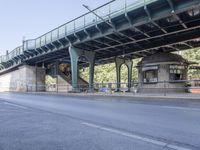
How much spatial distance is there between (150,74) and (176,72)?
3.24 m

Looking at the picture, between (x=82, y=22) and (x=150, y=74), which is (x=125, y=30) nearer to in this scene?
(x=82, y=22)

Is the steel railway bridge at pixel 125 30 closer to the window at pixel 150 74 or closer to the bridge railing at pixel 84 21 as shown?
the bridge railing at pixel 84 21

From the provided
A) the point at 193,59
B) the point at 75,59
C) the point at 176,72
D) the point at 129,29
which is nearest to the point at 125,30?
the point at 129,29

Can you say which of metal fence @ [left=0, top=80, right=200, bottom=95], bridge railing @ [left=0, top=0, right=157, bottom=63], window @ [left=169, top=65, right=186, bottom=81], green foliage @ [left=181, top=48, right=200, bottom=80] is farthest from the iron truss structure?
green foliage @ [left=181, top=48, right=200, bottom=80]

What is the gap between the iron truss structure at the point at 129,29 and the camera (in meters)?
24.6

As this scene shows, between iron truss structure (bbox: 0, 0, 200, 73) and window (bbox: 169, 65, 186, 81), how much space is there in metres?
2.85

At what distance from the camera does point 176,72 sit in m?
35.1

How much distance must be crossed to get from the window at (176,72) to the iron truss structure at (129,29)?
2.85 meters

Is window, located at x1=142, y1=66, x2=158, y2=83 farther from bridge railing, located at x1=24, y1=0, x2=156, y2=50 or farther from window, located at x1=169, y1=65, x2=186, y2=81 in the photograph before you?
bridge railing, located at x1=24, y1=0, x2=156, y2=50

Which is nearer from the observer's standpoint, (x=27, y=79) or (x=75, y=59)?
(x=75, y=59)

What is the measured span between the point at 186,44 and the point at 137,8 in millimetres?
14949

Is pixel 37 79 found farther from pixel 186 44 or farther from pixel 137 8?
pixel 137 8

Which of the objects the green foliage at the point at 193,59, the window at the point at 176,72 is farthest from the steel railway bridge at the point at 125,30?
the green foliage at the point at 193,59

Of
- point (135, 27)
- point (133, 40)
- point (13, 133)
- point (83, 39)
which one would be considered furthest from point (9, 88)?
point (13, 133)
